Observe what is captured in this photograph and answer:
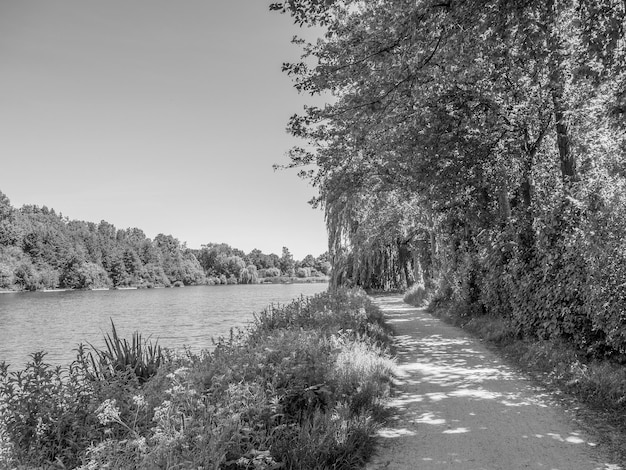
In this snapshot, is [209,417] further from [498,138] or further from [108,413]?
[498,138]

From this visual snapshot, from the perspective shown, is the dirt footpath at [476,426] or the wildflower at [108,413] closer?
the wildflower at [108,413]

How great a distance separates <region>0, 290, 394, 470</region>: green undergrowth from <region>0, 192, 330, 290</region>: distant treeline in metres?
48.9

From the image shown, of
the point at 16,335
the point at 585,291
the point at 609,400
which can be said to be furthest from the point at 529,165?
the point at 16,335

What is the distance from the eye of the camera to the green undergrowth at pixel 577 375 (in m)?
5.54

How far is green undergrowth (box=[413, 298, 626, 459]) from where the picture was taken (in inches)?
218

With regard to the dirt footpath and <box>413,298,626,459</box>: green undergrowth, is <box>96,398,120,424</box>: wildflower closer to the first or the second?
the dirt footpath

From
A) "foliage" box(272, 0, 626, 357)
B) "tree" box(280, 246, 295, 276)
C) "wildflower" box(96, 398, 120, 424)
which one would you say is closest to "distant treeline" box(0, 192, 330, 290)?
"tree" box(280, 246, 295, 276)

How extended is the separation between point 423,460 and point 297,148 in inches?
374

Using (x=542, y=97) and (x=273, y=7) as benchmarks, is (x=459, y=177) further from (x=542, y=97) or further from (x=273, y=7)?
(x=273, y=7)

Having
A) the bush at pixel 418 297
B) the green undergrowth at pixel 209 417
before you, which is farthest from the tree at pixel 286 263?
the green undergrowth at pixel 209 417

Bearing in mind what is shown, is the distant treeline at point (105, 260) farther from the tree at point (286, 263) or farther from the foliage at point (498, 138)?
the foliage at point (498, 138)

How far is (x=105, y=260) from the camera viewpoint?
382ft

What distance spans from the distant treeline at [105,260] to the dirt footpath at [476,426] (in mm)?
46656

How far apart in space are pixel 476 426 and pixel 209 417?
329cm
